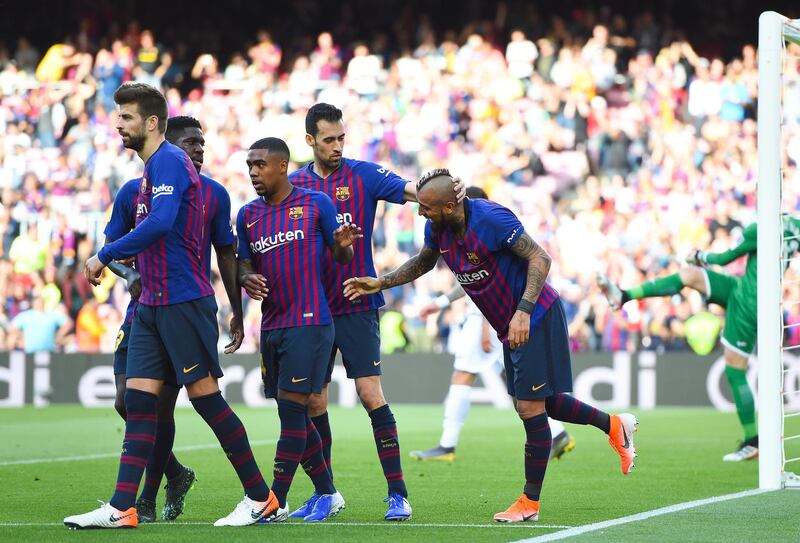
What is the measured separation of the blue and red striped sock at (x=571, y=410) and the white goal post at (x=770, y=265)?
65.5 inches

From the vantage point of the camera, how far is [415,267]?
26.3ft

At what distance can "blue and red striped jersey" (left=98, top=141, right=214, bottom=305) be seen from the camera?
6863 millimetres

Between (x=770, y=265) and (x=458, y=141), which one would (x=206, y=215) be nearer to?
(x=770, y=265)

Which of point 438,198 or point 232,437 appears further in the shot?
point 438,198

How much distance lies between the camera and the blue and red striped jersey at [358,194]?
808 centimetres

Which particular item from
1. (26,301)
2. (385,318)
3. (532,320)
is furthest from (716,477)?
(26,301)

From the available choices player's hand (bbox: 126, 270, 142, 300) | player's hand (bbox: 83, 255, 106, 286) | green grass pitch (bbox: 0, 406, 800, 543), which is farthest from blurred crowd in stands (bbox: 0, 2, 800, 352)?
player's hand (bbox: 83, 255, 106, 286)

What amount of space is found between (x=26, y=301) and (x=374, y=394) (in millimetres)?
15763

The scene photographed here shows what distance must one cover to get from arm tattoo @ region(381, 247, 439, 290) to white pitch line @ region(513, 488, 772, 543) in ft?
5.94

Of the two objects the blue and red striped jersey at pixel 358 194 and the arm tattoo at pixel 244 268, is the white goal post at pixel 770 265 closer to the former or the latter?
the blue and red striped jersey at pixel 358 194

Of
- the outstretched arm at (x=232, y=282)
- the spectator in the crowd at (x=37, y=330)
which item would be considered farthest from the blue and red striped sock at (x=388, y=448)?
the spectator in the crowd at (x=37, y=330)

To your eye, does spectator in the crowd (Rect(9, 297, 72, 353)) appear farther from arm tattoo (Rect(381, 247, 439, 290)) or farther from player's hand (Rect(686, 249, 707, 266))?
arm tattoo (Rect(381, 247, 439, 290))

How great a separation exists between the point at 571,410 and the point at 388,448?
1.16 m

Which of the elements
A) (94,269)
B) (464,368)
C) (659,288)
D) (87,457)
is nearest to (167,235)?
Result: (94,269)
